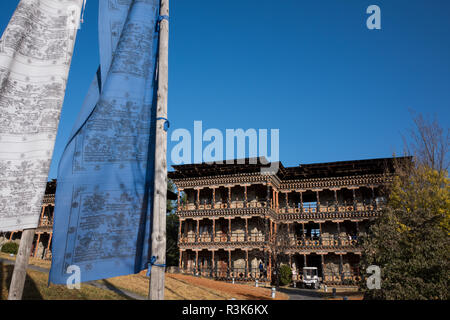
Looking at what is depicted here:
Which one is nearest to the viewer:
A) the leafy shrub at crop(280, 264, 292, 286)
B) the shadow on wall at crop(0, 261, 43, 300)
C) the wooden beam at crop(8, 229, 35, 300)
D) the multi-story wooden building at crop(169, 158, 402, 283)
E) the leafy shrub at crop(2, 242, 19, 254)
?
the wooden beam at crop(8, 229, 35, 300)

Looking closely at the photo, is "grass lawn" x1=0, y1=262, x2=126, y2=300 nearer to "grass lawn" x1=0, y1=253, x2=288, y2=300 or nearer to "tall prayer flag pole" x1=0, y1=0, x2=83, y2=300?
"grass lawn" x1=0, y1=253, x2=288, y2=300

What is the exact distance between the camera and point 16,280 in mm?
3578

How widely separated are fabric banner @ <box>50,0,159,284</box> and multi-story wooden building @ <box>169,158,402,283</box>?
28576 mm

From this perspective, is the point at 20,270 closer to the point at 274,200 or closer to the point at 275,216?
the point at 275,216

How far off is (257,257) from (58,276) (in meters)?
31.7

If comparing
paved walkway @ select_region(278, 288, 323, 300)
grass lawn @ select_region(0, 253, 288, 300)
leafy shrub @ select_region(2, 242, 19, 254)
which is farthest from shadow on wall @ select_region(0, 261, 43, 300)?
leafy shrub @ select_region(2, 242, 19, 254)

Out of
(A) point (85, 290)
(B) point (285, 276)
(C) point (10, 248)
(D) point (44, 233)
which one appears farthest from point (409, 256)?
(D) point (44, 233)

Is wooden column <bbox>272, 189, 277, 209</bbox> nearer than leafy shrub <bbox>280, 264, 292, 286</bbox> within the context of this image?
No

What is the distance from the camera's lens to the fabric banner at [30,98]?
13.0 ft

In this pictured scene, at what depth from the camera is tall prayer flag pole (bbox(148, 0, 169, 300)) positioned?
12.8 ft

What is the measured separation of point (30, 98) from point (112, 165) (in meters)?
1.29
